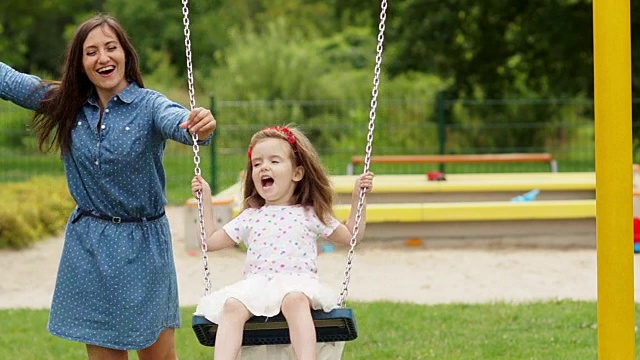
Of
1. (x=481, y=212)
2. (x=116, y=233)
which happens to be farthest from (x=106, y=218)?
(x=481, y=212)

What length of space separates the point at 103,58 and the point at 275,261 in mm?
860

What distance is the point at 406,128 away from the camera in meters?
14.8

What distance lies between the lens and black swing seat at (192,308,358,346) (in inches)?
153

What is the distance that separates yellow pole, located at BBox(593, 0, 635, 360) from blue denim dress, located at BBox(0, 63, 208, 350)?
1.35 meters

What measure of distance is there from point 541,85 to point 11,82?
650 inches

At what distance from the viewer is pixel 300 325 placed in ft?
12.6

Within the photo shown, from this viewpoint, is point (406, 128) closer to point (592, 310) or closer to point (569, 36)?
point (569, 36)

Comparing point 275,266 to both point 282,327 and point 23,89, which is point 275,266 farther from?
point 23,89

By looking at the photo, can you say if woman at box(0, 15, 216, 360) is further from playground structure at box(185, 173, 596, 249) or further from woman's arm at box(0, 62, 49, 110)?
playground structure at box(185, 173, 596, 249)

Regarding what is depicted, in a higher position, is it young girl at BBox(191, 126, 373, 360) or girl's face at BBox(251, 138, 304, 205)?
girl's face at BBox(251, 138, 304, 205)

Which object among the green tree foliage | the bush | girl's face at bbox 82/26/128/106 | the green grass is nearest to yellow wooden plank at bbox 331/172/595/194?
the bush

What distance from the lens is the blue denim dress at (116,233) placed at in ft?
13.2

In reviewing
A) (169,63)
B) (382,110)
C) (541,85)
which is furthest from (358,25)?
(382,110)

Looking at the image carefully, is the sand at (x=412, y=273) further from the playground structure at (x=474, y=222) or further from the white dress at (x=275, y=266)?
the white dress at (x=275, y=266)
